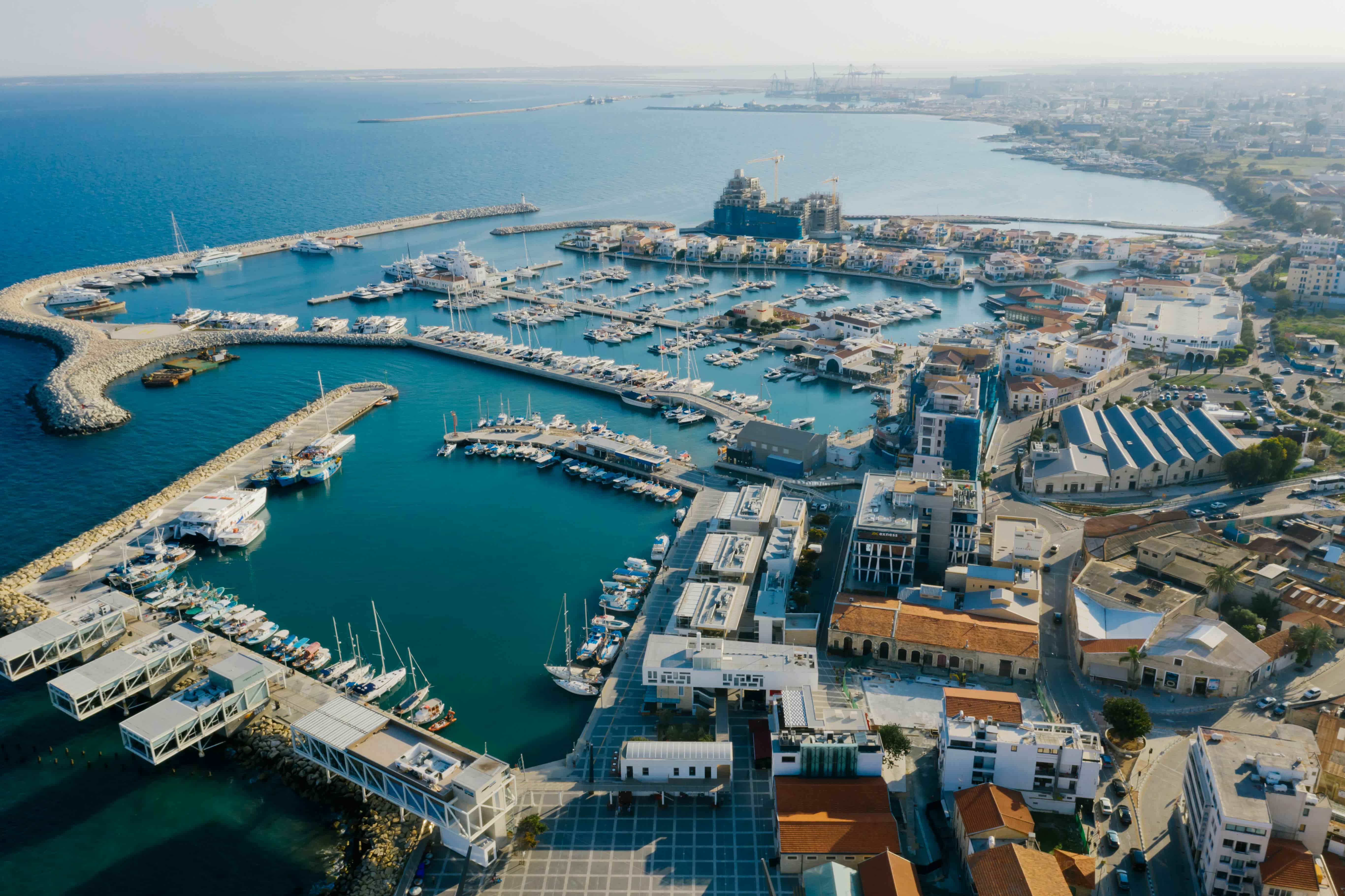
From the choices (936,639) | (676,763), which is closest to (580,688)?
(676,763)

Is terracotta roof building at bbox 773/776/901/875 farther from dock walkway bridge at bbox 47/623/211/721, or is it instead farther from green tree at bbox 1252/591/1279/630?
dock walkway bridge at bbox 47/623/211/721

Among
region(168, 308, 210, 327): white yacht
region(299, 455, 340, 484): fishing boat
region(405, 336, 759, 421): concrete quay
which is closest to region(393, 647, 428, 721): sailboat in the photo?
region(299, 455, 340, 484): fishing boat

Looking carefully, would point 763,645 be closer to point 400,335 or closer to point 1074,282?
point 400,335

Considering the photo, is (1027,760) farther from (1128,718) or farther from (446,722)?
(446,722)

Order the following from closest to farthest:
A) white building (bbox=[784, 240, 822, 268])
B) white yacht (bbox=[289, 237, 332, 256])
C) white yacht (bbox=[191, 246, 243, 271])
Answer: white yacht (bbox=[191, 246, 243, 271]), white building (bbox=[784, 240, 822, 268]), white yacht (bbox=[289, 237, 332, 256])

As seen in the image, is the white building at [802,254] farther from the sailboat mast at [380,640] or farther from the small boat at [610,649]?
the sailboat mast at [380,640]
